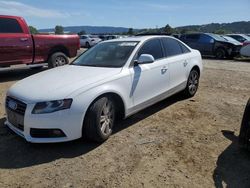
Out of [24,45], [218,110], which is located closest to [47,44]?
[24,45]

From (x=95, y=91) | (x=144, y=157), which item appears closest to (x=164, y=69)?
(x=95, y=91)

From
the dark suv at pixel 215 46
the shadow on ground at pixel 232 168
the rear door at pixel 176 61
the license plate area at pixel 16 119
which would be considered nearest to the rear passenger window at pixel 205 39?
the dark suv at pixel 215 46

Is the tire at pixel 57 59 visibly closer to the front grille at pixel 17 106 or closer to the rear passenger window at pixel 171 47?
the rear passenger window at pixel 171 47

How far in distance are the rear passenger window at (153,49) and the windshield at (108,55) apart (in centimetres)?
19

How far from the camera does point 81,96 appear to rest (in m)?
3.79

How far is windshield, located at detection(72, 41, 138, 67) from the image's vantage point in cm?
483

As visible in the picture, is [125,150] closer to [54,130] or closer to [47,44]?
[54,130]

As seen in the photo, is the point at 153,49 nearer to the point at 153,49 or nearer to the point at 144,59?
the point at 153,49

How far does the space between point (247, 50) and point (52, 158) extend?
2.87m

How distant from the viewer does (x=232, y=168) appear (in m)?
3.52

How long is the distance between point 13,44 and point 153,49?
5185mm

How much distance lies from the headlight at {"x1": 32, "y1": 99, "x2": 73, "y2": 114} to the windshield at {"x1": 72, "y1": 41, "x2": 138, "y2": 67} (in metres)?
1.33

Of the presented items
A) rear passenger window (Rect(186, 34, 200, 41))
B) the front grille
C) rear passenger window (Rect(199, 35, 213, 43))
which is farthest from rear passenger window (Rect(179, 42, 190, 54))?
rear passenger window (Rect(186, 34, 200, 41))

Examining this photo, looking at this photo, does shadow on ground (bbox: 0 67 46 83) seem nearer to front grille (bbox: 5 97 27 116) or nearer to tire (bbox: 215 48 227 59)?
front grille (bbox: 5 97 27 116)
